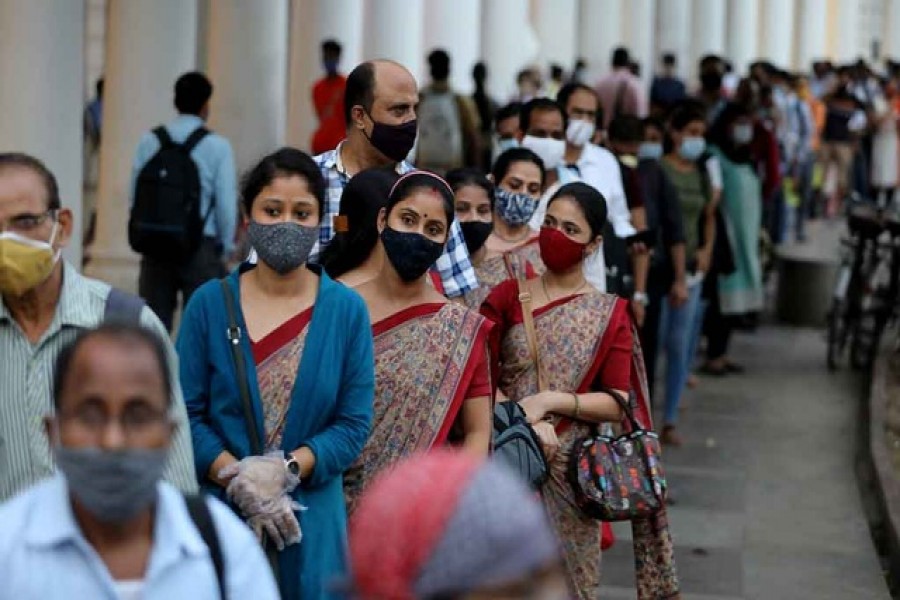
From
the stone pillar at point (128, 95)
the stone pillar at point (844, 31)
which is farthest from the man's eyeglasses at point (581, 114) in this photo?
the stone pillar at point (844, 31)

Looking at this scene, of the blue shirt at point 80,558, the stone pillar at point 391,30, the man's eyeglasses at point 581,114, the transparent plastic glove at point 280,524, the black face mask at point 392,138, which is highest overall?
the stone pillar at point 391,30

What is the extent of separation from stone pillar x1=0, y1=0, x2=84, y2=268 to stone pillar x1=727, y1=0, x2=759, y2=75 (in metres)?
27.3

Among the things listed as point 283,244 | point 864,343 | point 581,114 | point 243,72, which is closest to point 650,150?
point 581,114

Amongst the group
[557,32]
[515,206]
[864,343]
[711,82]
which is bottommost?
[864,343]

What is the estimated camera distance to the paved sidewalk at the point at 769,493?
30.5 ft

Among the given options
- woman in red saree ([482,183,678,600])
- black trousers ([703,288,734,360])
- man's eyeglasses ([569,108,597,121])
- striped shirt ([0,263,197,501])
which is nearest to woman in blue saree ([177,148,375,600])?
striped shirt ([0,263,197,501])

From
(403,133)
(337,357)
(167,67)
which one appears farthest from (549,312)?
(167,67)

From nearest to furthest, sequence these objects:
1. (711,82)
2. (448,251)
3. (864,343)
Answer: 1. (448,251)
2. (864,343)
3. (711,82)

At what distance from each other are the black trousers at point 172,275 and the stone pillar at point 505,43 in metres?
13.3

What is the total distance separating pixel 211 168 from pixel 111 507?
7837 millimetres

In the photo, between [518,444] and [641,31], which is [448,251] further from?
[641,31]

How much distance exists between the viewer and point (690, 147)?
12.8 metres

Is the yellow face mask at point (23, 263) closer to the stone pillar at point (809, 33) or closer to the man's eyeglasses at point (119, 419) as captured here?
the man's eyeglasses at point (119, 419)

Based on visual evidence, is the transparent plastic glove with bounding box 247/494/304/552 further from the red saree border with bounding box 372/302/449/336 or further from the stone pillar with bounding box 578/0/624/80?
the stone pillar with bounding box 578/0/624/80
